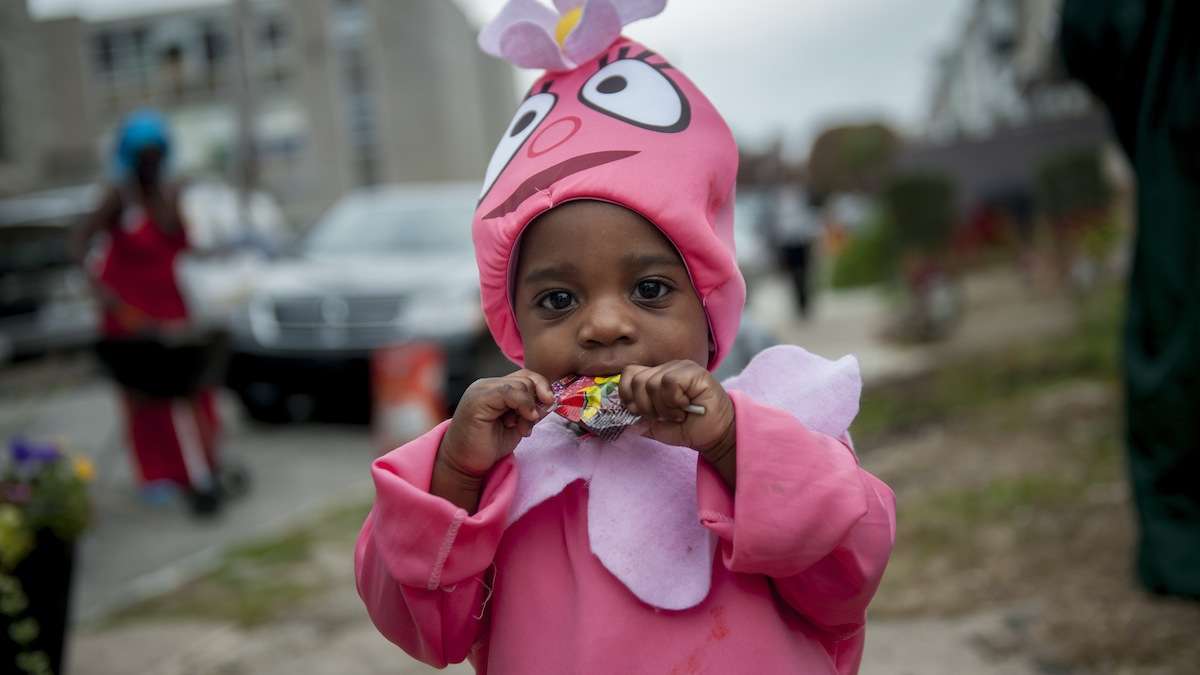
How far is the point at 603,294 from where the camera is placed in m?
1.43

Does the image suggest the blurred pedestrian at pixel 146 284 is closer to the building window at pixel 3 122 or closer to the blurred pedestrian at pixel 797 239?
the building window at pixel 3 122

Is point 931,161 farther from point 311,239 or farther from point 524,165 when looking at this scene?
point 524,165

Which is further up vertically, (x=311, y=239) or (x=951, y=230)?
(x=311, y=239)

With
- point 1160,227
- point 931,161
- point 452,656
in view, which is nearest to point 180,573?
point 452,656

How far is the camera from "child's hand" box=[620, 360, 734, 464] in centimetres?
129

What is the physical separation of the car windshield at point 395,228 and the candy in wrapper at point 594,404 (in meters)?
5.96

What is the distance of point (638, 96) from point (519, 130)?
22cm

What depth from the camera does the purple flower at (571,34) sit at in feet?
5.24

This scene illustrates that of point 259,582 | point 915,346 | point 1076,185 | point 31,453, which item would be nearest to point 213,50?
point 915,346

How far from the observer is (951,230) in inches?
447

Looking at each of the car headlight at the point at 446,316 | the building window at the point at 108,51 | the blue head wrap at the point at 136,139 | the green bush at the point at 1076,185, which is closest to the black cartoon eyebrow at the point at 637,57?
the blue head wrap at the point at 136,139

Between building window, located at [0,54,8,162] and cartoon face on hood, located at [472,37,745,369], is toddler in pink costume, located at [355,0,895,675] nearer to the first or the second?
cartoon face on hood, located at [472,37,745,369]

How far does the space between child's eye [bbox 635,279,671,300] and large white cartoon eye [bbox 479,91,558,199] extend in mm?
317

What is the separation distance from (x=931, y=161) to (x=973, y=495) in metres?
13.8
